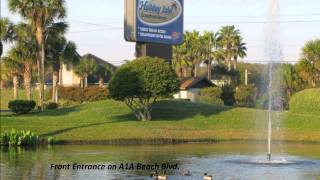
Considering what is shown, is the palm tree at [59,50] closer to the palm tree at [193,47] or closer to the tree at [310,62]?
the tree at [310,62]

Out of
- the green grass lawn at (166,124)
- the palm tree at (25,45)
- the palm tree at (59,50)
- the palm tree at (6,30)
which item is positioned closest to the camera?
the green grass lawn at (166,124)

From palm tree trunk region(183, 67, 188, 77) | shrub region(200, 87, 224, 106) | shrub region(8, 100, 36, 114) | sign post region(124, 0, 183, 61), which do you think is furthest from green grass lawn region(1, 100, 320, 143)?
palm tree trunk region(183, 67, 188, 77)

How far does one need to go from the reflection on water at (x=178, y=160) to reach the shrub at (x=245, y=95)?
39975 millimetres

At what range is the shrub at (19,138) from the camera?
44350mm

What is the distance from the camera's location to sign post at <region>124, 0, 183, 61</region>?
204ft

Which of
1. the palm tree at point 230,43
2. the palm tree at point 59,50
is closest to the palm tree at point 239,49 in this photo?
the palm tree at point 230,43

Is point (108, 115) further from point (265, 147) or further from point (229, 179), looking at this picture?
point (229, 179)

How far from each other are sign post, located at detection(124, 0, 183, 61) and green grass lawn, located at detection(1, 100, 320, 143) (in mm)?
5698

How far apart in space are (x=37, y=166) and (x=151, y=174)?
22.5ft

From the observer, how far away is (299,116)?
57562 millimetres

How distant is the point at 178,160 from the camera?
34312 mm

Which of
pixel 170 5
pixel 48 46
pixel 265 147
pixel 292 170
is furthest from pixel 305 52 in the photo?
pixel 292 170

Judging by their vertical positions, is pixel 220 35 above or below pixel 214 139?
above

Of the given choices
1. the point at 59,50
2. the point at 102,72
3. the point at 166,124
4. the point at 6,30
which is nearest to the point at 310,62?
the point at 59,50
